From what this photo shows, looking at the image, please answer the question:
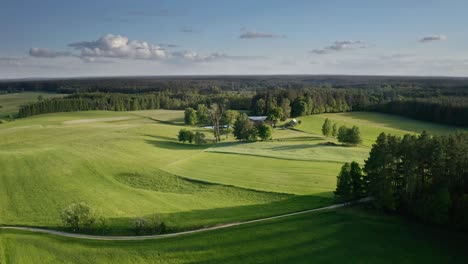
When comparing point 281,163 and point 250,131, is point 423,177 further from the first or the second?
point 250,131

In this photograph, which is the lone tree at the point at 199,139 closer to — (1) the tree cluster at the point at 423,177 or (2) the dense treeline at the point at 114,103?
(1) the tree cluster at the point at 423,177

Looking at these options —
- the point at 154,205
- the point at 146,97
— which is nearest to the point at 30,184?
the point at 154,205

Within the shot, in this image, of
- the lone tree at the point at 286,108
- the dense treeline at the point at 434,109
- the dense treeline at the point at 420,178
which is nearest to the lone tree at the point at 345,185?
the dense treeline at the point at 420,178

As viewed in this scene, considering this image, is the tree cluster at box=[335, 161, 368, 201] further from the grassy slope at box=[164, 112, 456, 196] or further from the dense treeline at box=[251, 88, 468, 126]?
the dense treeline at box=[251, 88, 468, 126]

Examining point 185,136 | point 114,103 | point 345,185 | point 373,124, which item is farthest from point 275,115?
point 114,103

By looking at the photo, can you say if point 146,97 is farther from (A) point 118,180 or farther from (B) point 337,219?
(B) point 337,219

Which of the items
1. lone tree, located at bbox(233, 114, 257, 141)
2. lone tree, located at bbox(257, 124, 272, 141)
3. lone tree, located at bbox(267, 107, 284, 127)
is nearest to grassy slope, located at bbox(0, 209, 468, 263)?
lone tree, located at bbox(257, 124, 272, 141)
